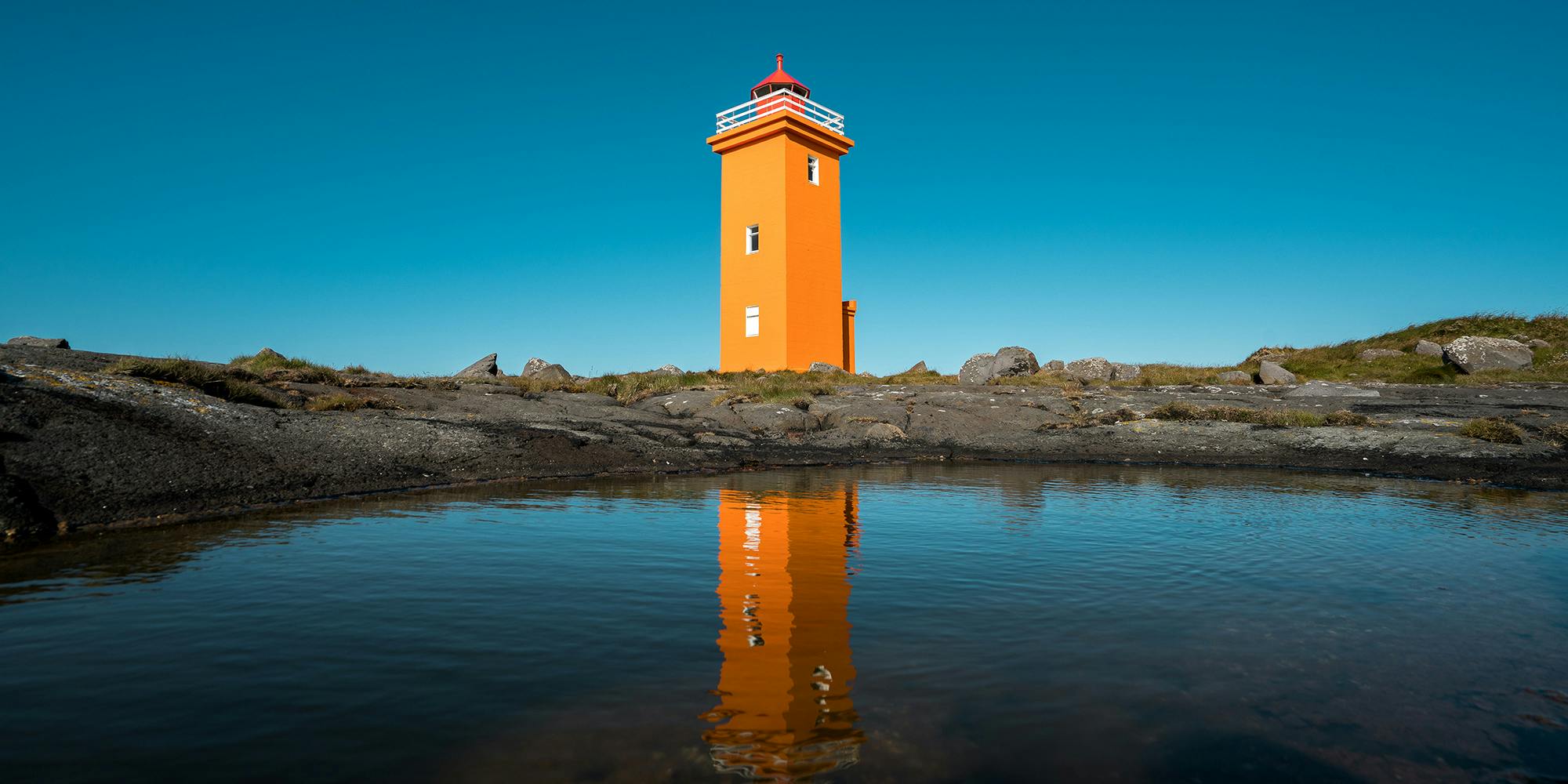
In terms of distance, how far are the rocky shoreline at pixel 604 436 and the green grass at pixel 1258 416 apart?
238mm

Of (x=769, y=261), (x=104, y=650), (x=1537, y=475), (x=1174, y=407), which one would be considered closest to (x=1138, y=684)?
(x=104, y=650)

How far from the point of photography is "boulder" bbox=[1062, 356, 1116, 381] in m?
29.5

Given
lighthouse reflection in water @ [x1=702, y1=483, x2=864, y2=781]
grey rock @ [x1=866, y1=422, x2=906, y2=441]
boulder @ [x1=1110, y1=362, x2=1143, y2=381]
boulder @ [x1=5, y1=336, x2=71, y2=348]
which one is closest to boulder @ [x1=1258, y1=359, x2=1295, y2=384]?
boulder @ [x1=1110, y1=362, x2=1143, y2=381]

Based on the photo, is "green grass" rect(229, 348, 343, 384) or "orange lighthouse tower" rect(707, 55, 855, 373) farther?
"orange lighthouse tower" rect(707, 55, 855, 373)

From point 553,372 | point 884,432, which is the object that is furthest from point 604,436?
point 553,372

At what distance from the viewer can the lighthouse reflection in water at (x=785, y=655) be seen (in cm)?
313

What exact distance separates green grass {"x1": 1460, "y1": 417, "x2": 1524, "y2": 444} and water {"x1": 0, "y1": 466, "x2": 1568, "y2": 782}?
325 inches

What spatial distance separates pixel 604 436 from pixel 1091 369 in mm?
21313

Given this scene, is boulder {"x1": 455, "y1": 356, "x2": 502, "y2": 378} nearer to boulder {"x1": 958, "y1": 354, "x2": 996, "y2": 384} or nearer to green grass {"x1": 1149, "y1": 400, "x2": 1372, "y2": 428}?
boulder {"x1": 958, "y1": 354, "x2": 996, "y2": 384}

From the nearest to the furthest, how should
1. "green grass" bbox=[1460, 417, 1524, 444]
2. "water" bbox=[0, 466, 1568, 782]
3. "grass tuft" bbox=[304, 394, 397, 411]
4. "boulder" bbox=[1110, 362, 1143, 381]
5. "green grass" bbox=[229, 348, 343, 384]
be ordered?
"water" bbox=[0, 466, 1568, 782], "grass tuft" bbox=[304, 394, 397, 411], "green grass" bbox=[1460, 417, 1524, 444], "green grass" bbox=[229, 348, 343, 384], "boulder" bbox=[1110, 362, 1143, 381]

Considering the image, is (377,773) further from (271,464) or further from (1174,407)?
(1174,407)

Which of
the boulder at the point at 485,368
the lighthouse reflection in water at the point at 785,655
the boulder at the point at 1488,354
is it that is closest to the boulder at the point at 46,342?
the boulder at the point at 485,368

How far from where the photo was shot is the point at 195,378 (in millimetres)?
12922

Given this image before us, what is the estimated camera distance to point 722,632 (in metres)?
4.65
